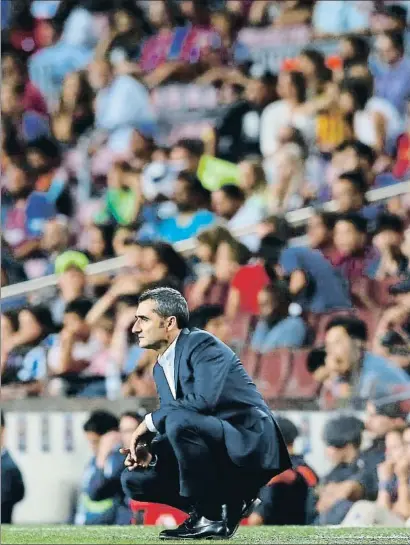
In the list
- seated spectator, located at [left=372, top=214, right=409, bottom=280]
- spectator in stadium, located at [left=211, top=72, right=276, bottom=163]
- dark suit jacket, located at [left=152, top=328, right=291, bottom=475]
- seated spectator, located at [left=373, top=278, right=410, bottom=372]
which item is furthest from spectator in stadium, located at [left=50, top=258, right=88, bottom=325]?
dark suit jacket, located at [left=152, top=328, right=291, bottom=475]

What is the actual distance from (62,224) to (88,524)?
12.7ft

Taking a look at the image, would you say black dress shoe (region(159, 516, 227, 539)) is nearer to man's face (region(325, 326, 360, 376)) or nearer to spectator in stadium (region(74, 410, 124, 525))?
spectator in stadium (region(74, 410, 124, 525))

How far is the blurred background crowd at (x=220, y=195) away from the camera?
32.0 ft

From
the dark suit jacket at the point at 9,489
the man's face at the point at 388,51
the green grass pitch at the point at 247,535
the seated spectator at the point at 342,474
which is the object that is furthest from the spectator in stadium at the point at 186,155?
the green grass pitch at the point at 247,535

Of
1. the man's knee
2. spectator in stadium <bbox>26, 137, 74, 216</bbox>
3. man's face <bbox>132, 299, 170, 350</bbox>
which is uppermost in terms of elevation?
spectator in stadium <bbox>26, 137, 74, 216</bbox>

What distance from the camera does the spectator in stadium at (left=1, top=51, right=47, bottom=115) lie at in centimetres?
1386

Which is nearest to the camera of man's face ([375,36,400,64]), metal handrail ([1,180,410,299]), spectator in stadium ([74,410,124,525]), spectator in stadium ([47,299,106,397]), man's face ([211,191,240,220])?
spectator in stadium ([74,410,124,525])

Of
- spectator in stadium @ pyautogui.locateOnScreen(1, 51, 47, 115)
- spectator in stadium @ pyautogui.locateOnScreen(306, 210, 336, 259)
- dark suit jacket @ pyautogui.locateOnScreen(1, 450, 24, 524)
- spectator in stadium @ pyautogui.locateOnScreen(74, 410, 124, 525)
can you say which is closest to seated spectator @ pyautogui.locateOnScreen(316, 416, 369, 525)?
spectator in stadium @ pyautogui.locateOnScreen(74, 410, 124, 525)

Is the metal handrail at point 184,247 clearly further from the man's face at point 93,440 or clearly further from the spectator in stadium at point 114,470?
the spectator in stadium at point 114,470

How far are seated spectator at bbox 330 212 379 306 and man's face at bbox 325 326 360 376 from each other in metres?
0.82

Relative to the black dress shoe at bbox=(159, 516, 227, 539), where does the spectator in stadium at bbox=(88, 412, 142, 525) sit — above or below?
below

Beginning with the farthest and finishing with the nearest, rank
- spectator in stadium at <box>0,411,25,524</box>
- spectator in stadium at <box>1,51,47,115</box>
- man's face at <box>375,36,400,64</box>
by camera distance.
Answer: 1. spectator in stadium at <box>1,51,47,115</box>
2. man's face at <box>375,36,400,64</box>
3. spectator in stadium at <box>0,411,25,524</box>

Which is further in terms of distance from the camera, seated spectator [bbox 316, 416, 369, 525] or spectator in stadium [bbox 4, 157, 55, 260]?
spectator in stadium [bbox 4, 157, 55, 260]

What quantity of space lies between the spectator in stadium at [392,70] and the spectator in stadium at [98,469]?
3546 millimetres
